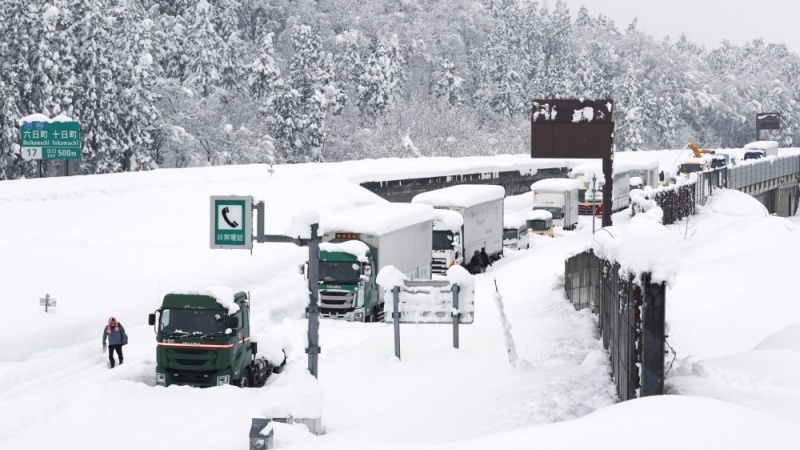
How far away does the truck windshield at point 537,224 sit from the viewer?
59188 mm

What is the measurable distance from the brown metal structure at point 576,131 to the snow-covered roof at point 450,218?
5.18m

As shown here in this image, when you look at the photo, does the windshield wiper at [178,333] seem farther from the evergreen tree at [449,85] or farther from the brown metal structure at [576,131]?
the evergreen tree at [449,85]

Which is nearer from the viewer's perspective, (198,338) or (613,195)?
(198,338)

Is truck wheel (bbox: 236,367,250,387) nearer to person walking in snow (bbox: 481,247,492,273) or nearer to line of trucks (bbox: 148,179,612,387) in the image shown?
line of trucks (bbox: 148,179,612,387)

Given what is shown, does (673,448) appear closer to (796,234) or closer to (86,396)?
(86,396)

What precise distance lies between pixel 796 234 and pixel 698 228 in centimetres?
581

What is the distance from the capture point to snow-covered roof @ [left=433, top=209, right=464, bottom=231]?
42.8m

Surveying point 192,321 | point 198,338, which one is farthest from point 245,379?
point 192,321

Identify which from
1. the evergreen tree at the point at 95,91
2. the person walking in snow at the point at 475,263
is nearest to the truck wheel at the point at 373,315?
the person walking in snow at the point at 475,263

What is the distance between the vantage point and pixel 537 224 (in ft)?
195

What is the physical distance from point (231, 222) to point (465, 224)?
27.1 m

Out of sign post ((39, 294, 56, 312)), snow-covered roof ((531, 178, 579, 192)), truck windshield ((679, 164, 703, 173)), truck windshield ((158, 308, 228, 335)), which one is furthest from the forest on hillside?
truck windshield ((158, 308, 228, 335))

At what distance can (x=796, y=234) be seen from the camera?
39031mm

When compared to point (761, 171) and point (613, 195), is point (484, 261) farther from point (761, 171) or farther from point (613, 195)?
point (761, 171)
